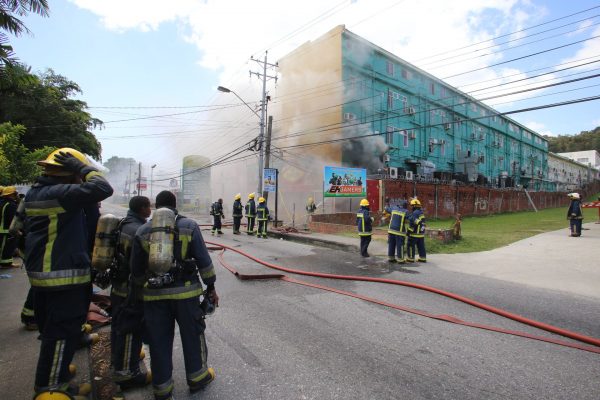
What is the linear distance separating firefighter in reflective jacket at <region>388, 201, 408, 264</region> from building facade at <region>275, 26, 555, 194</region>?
14172 mm

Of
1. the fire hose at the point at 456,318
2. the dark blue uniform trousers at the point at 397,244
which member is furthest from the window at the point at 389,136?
the fire hose at the point at 456,318

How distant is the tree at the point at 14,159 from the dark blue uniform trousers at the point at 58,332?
7869 millimetres

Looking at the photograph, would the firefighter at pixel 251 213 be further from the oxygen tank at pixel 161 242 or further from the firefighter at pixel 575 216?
the oxygen tank at pixel 161 242

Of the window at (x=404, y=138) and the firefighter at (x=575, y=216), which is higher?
the window at (x=404, y=138)

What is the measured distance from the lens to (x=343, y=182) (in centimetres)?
1845

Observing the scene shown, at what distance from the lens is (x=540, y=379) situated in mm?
2939

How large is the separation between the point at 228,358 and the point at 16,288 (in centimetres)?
465

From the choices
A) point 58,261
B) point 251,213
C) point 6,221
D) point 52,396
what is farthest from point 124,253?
point 251,213

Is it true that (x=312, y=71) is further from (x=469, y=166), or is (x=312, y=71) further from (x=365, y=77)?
(x=469, y=166)

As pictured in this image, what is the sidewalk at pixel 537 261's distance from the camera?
6.54 meters

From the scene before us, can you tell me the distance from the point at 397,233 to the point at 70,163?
7.34 m

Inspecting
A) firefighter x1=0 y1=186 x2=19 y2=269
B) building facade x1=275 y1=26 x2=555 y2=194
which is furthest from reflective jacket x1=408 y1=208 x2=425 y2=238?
building facade x1=275 y1=26 x2=555 y2=194

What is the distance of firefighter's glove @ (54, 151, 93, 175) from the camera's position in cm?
249

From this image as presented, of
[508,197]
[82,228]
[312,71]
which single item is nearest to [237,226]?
[82,228]
